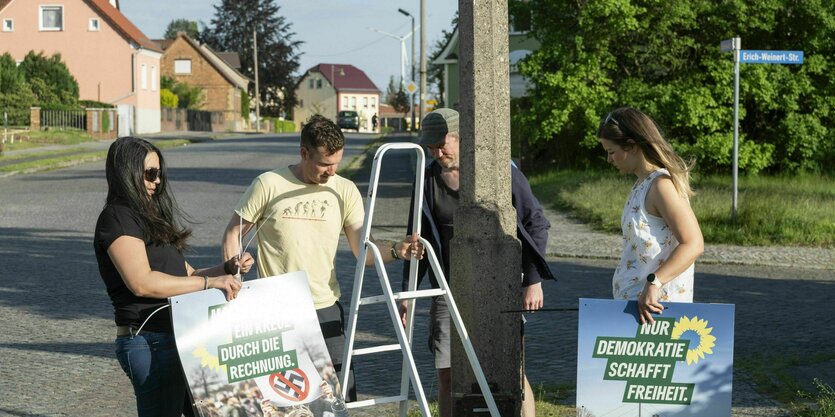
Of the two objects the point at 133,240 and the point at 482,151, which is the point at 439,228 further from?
the point at 133,240

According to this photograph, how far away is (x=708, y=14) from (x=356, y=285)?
21.2 metres

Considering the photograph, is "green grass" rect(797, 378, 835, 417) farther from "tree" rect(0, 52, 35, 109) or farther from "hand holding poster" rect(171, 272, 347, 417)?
"tree" rect(0, 52, 35, 109)

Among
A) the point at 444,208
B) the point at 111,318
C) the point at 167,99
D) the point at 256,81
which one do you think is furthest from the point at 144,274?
the point at 256,81

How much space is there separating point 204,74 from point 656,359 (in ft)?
298

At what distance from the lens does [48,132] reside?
44844 millimetres

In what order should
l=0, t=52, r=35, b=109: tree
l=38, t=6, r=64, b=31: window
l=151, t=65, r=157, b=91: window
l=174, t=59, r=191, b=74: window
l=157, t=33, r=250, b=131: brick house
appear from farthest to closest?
l=174, t=59, r=191, b=74: window < l=157, t=33, r=250, b=131: brick house < l=151, t=65, r=157, b=91: window < l=38, t=6, r=64, b=31: window < l=0, t=52, r=35, b=109: tree

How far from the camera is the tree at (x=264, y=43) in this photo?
336 ft

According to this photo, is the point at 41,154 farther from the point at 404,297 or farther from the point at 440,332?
the point at 404,297

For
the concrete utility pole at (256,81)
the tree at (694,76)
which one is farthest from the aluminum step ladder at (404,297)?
the concrete utility pole at (256,81)

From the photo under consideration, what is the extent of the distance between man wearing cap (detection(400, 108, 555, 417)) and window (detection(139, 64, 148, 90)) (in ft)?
199

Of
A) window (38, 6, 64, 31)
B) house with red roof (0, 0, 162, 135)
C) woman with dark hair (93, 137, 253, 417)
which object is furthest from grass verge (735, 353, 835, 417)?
window (38, 6, 64, 31)

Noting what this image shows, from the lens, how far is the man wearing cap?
5.08 m

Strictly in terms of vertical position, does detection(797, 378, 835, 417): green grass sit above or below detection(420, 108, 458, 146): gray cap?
below

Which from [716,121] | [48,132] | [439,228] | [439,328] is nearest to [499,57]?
[439,228]
